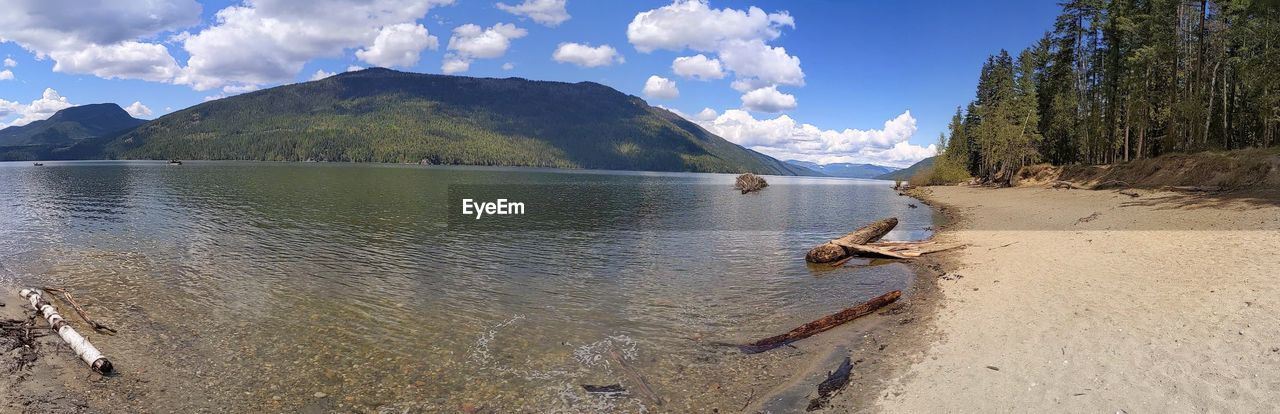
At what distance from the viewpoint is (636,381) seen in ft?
36.0

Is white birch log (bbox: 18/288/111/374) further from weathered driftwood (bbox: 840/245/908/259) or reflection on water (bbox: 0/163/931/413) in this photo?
weathered driftwood (bbox: 840/245/908/259)

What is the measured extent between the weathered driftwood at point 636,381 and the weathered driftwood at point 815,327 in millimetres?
2971

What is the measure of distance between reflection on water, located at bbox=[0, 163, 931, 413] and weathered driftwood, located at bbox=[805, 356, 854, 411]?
4.29 ft

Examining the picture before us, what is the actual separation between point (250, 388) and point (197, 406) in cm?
85

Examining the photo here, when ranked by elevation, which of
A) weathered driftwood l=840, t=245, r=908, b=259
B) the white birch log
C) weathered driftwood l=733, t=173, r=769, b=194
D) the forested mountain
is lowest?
the white birch log

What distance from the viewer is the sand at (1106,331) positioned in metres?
7.76

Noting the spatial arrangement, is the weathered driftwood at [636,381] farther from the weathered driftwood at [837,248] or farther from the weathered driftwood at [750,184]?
the weathered driftwood at [750,184]

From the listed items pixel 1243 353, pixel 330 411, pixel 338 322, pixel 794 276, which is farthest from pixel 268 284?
pixel 1243 353

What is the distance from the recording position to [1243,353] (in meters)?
8.30

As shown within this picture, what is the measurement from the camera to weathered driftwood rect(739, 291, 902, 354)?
1291cm

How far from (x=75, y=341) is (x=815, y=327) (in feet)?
55.0

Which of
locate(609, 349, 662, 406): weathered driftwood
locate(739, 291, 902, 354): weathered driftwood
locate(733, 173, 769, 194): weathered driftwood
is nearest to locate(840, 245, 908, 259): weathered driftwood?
locate(739, 291, 902, 354): weathered driftwood

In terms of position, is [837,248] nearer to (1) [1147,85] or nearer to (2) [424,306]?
(2) [424,306]

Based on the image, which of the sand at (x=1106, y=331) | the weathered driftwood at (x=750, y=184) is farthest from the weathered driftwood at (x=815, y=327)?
the weathered driftwood at (x=750, y=184)
